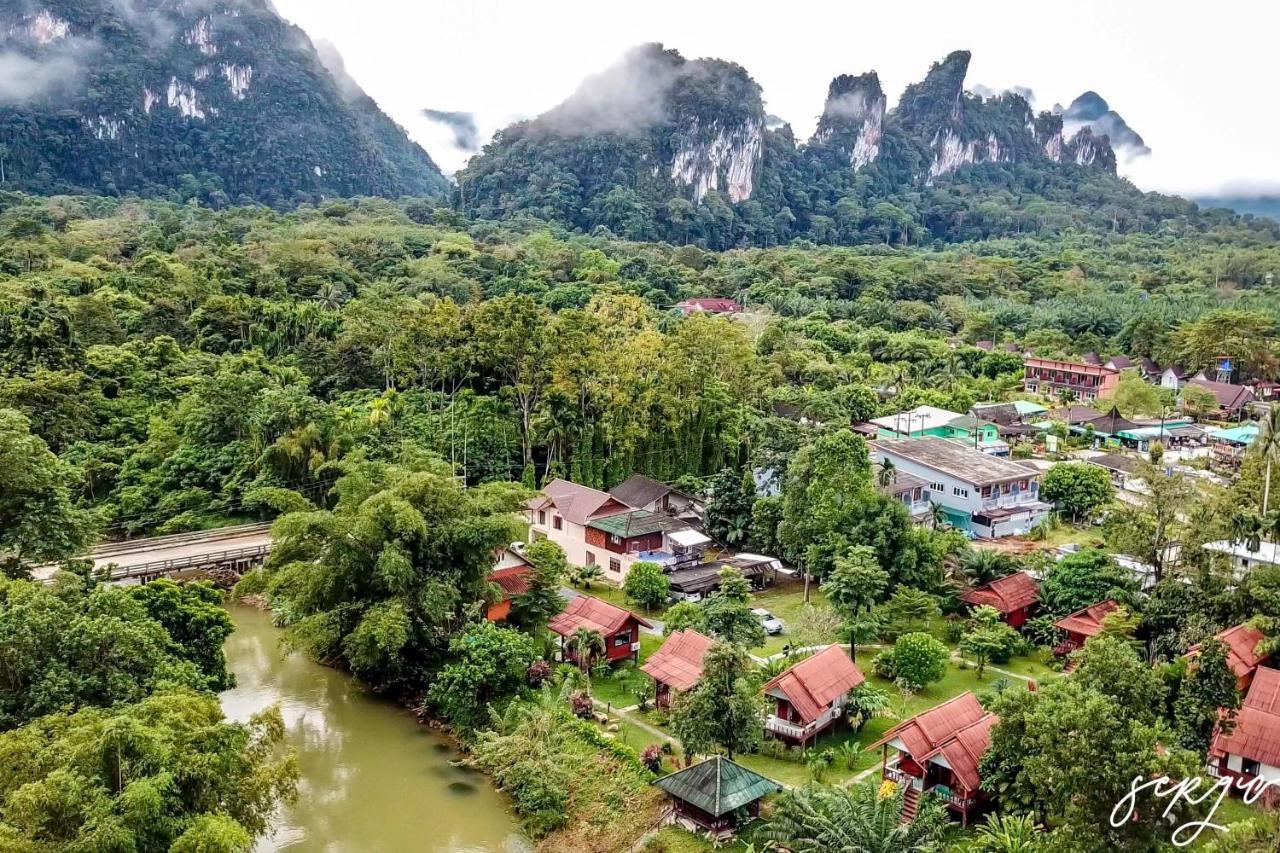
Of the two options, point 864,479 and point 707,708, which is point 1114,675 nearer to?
point 707,708

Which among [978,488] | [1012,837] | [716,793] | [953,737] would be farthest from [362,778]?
[978,488]

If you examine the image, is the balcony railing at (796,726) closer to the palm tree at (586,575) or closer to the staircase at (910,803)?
the staircase at (910,803)

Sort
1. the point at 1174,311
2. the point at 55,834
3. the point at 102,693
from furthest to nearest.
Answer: the point at 1174,311, the point at 102,693, the point at 55,834

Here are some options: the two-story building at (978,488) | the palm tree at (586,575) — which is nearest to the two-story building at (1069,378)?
the two-story building at (978,488)

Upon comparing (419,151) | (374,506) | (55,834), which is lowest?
(55,834)

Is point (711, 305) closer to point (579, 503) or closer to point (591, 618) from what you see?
point (579, 503)

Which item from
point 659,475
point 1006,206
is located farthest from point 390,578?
point 1006,206

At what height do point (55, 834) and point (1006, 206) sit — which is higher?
point (1006, 206)
